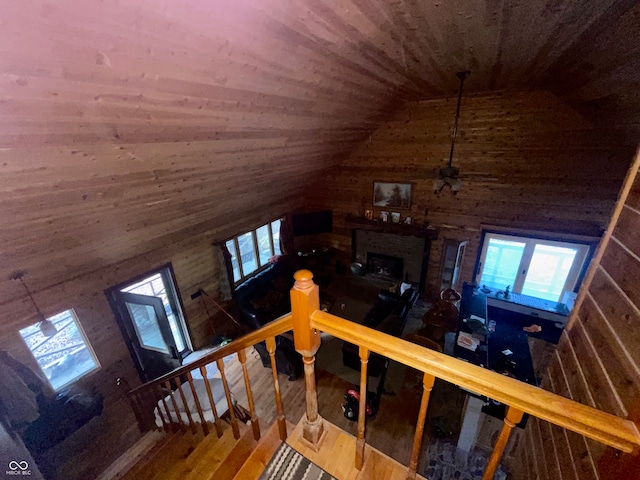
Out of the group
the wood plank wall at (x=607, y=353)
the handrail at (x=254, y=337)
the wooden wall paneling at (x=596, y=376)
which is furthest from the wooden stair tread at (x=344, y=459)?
the wooden wall paneling at (x=596, y=376)

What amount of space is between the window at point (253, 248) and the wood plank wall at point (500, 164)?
251cm

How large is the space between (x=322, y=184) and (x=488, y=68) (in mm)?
4386

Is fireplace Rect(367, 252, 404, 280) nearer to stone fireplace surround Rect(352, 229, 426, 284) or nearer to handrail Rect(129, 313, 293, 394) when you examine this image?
stone fireplace surround Rect(352, 229, 426, 284)

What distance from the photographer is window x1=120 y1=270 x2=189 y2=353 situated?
438cm

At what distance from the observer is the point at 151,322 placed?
4.55 m

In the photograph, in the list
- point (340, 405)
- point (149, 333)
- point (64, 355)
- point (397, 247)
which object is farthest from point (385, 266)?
point (64, 355)

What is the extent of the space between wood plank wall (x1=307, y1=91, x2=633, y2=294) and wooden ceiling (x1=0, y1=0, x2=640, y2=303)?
0.97 metres

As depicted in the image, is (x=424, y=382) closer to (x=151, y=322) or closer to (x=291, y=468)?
(x=291, y=468)

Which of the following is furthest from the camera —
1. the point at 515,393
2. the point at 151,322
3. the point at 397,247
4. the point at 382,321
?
the point at 397,247

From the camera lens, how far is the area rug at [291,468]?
143 centimetres

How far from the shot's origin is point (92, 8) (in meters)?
1.09

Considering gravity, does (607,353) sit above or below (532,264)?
above

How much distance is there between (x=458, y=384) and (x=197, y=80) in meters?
2.14

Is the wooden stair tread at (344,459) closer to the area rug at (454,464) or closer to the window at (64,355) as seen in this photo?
the area rug at (454,464)
